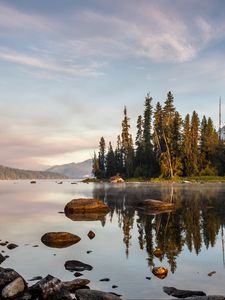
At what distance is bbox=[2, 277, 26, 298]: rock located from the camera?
10305 millimetres

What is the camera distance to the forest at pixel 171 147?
331ft

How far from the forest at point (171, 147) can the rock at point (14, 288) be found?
89085 millimetres

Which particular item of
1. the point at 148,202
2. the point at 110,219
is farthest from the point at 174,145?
the point at 110,219

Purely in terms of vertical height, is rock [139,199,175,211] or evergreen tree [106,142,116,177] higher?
evergreen tree [106,142,116,177]

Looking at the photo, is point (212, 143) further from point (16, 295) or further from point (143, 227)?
point (16, 295)

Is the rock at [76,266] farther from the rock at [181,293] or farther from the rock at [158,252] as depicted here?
the rock at [181,293]

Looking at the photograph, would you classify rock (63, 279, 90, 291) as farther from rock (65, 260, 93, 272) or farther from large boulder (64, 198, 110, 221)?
large boulder (64, 198, 110, 221)

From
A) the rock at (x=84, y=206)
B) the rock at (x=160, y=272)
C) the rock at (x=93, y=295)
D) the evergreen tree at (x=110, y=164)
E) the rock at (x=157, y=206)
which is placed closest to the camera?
the rock at (x=93, y=295)

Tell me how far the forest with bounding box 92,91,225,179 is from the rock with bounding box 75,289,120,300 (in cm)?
8921

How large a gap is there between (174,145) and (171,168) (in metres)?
8.09

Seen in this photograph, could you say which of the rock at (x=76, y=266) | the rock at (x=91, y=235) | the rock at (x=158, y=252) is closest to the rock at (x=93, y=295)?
Answer: the rock at (x=76, y=266)

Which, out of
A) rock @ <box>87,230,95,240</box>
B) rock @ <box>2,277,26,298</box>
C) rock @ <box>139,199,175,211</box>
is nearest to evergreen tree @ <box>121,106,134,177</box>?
rock @ <box>139,199,175,211</box>

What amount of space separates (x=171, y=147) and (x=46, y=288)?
312 ft

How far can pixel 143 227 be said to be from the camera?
73.8 ft
